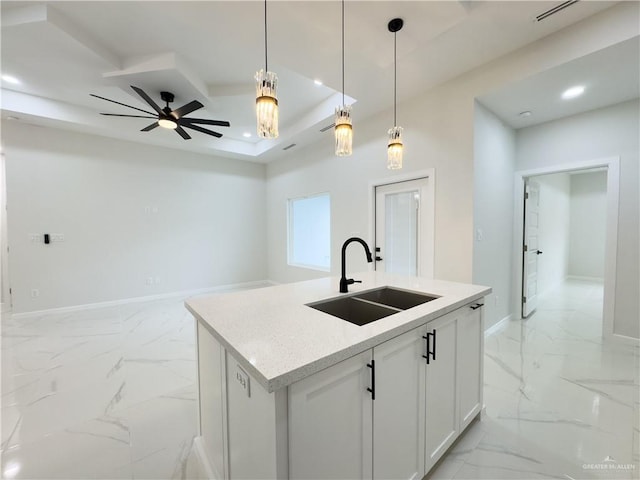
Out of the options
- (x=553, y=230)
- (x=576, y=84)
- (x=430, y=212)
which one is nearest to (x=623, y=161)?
(x=576, y=84)

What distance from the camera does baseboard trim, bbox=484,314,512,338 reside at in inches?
123

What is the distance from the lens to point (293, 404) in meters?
0.80

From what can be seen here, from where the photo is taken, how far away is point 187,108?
3029mm

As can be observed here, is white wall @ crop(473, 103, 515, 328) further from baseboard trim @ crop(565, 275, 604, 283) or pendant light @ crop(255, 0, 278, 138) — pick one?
baseboard trim @ crop(565, 275, 604, 283)

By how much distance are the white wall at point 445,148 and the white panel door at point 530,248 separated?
809 millimetres

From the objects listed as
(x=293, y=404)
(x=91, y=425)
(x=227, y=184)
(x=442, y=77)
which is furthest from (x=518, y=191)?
(x=227, y=184)

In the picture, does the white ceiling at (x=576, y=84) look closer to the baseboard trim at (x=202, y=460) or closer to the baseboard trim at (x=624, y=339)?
the baseboard trim at (x=624, y=339)

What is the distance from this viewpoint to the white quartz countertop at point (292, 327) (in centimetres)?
81

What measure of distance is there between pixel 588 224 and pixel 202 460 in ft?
28.9

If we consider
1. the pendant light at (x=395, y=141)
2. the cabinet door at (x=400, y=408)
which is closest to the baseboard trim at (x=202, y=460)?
the cabinet door at (x=400, y=408)

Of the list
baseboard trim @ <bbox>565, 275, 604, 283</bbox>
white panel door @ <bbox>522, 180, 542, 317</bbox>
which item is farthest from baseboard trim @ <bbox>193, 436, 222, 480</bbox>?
baseboard trim @ <bbox>565, 275, 604, 283</bbox>

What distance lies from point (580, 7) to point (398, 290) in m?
2.58

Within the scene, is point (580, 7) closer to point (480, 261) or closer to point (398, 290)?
point (480, 261)

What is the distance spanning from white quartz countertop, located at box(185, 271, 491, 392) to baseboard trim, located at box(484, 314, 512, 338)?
73.0 inches
